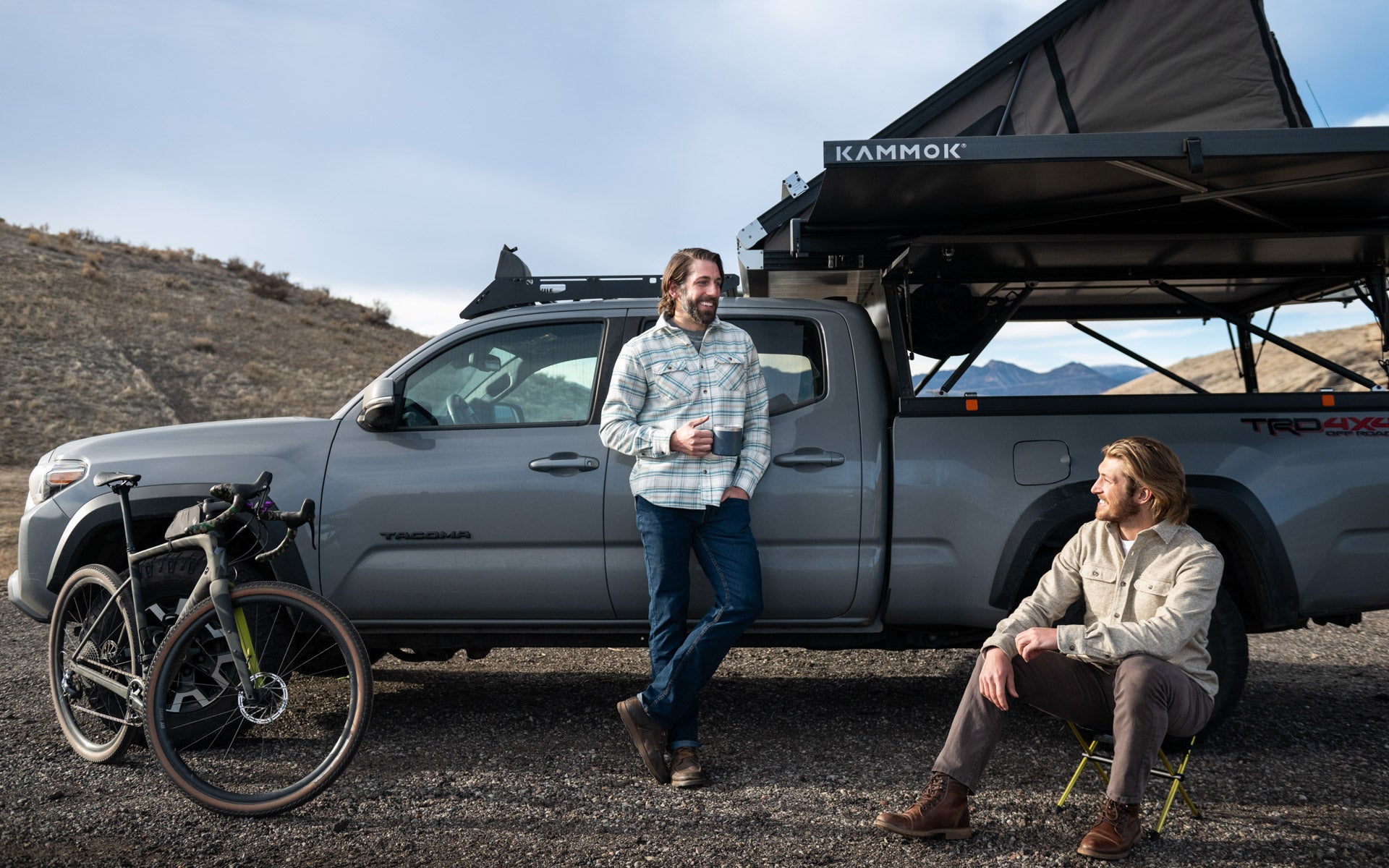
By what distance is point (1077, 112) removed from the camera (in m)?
4.84

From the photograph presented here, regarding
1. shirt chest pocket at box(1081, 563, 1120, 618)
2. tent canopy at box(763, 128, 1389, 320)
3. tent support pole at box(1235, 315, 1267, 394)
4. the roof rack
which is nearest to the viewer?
shirt chest pocket at box(1081, 563, 1120, 618)

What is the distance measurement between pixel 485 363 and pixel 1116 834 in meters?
2.85

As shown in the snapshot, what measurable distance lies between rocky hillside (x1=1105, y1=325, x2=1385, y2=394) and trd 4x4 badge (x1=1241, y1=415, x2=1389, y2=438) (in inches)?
702

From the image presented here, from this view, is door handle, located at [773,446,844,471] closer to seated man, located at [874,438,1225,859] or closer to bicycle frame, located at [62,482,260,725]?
seated man, located at [874,438,1225,859]

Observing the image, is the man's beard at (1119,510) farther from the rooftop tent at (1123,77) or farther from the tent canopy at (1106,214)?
the rooftop tent at (1123,77)

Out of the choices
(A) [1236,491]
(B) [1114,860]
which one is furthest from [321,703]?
(A) [1236,491]

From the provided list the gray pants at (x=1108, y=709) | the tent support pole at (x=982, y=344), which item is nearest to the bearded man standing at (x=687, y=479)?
the gray pants at (x=1108, y=709)

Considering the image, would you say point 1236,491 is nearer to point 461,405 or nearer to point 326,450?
point 461,405

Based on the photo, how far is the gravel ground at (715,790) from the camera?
3.01 metres

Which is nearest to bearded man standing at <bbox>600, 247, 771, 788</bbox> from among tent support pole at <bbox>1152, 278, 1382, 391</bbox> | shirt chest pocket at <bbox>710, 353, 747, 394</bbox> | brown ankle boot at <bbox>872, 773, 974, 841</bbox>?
shirt chest pocket at <bbox>710, 353, 747, 394</bbox>

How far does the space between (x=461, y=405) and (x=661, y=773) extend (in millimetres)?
1675

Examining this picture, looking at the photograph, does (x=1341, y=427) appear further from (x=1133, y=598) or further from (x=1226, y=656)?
(x=1133, y=598)

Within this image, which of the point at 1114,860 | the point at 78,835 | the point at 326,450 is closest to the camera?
the point at 1114,860

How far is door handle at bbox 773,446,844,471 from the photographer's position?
12.7 feet
